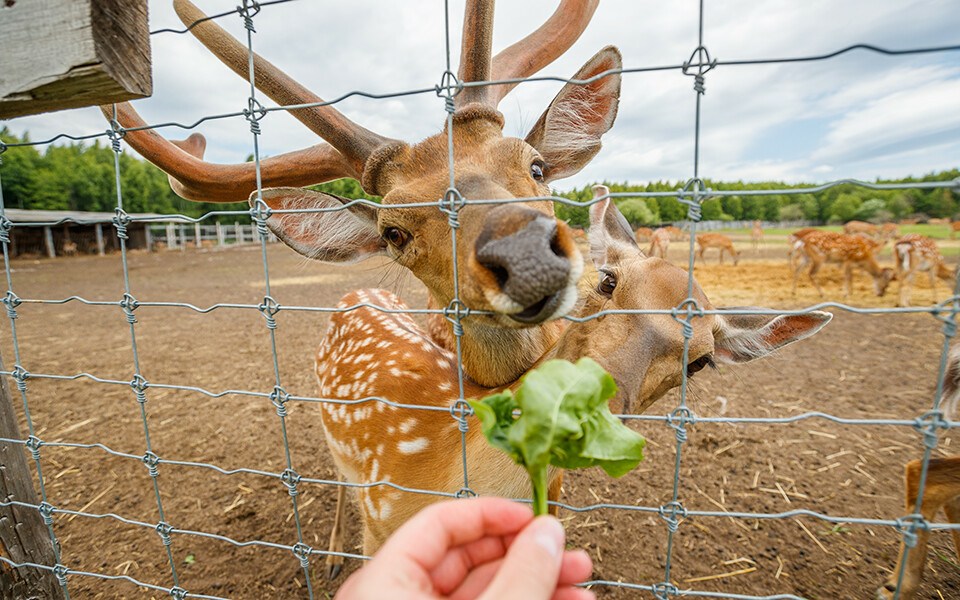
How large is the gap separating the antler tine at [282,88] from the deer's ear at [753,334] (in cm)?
145

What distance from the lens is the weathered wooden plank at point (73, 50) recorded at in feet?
4.01

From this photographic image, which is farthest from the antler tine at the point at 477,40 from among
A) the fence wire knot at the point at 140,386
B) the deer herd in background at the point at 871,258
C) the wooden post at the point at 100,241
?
the wooden post at the point at 100,241

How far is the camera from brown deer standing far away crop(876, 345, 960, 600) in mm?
2023

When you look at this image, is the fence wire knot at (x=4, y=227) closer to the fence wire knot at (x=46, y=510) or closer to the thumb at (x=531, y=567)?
the fence wire knot at (x=46, y=510)

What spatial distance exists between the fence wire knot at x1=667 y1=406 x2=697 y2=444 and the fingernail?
1.63 feet

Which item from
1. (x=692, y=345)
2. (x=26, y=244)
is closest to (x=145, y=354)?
(x=692, y=345)

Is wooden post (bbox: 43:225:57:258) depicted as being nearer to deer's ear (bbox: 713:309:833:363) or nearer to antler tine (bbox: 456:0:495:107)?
antler tine (bbox: 456:0:495:107)

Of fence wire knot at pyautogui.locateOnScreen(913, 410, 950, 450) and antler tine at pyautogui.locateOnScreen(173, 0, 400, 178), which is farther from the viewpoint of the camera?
antler tine at pyautogui.locateOnScreen(173, 0, 400, 178)

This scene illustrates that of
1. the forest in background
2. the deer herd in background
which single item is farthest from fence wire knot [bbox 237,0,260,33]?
the forest in background

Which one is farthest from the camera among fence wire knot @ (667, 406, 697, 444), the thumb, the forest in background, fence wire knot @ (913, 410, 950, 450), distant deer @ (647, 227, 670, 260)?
the forest in background

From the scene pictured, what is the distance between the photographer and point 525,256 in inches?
45.2

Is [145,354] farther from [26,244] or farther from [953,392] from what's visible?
[26,244]

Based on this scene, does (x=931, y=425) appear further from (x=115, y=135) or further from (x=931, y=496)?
(x=115, y=135)

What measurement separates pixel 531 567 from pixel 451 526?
0.16 m
